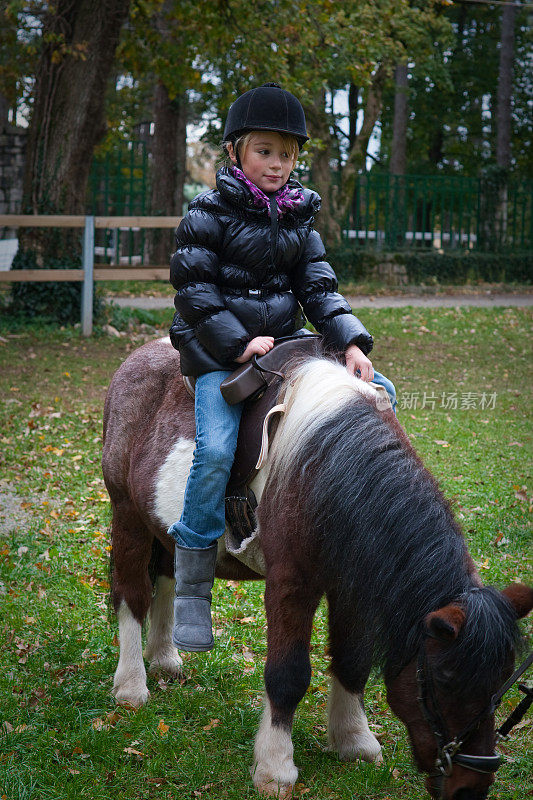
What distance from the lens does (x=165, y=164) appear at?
21.4 metres

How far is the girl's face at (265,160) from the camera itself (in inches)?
134

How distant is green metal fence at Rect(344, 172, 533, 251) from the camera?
2261 centimetres

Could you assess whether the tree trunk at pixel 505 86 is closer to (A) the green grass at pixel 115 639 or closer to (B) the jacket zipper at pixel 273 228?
(A) the green grass at pixel 115 639

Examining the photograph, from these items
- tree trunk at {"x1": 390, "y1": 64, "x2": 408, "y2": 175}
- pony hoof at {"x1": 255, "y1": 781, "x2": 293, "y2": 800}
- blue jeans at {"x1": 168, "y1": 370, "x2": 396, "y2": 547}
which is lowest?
pony hoof at {"x1": 255, "y1": 781, "x2": 293, "y2": 800}

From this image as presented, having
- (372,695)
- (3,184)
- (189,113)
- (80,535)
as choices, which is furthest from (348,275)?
(372,695)

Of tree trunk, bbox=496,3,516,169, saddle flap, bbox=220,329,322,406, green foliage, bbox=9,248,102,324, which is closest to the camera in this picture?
saddle flap, bbox=220,329,322,406

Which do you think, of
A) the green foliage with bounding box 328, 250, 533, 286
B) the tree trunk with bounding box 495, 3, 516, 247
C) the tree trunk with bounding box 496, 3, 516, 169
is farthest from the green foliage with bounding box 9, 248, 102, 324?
the tree trunk with bounding box 496, 3, 516, 169

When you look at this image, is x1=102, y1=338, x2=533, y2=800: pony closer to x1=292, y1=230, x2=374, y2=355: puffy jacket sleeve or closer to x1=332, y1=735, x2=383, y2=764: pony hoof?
x1=332, y1=735, x2=383, y2=764: pony hoof

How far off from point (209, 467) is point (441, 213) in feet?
70.6

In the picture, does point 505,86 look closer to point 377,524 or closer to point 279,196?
point 279,196

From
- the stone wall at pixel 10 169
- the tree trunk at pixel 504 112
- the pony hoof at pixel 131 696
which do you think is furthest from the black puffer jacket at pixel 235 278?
the tree trunk at pixel 504 112

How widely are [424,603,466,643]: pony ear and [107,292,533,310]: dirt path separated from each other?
13808 millimetres

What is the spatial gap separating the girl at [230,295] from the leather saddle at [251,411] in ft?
0.18

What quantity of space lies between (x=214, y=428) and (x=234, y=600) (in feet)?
7.49
